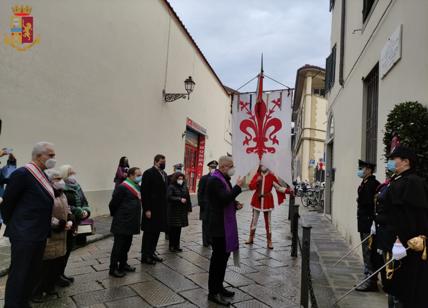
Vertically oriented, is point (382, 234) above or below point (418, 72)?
below

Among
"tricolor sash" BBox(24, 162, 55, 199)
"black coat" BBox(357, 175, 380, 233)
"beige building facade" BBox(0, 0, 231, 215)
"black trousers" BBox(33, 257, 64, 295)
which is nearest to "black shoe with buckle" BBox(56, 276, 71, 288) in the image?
"black trousers" BBox(33, 257, 64, 295)

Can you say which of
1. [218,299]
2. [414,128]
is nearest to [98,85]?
[218,299]

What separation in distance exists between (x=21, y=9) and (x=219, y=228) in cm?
536

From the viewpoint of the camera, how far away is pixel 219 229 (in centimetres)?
397

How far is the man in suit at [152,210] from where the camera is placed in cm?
534

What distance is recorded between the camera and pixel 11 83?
6.25 m

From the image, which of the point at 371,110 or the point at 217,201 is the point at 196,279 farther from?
the point at 371,110

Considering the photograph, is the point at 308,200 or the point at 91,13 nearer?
the point at 91,13

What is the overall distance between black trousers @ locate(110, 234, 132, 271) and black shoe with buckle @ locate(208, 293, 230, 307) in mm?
1395

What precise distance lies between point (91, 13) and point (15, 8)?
7.92 ft

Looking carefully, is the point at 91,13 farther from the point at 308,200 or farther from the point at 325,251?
the point at 308,200

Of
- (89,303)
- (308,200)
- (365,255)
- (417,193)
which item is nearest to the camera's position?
(417,193)

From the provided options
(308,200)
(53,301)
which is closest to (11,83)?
(53,301)

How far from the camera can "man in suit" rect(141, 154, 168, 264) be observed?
210 inches
